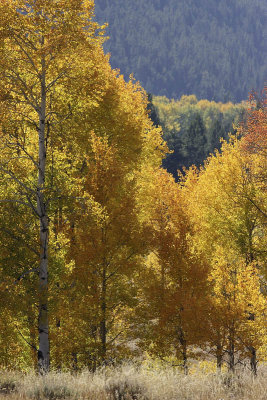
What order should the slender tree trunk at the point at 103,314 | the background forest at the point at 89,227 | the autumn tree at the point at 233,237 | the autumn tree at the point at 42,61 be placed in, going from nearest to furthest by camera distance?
the autumn tree at the point at 42,61
the background forest at the point at 89,227
the slender tree trunk at the point at 103,314
the autumn tree at the point at 233,237

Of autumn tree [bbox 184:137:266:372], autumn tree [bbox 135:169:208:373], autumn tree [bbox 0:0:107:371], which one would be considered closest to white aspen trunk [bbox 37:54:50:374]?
autumn tree [bbox 0:0:107:371]

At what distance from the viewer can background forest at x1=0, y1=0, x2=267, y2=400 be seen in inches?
492

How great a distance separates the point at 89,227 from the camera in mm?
15055

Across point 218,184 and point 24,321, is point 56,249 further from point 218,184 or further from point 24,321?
point 218,184

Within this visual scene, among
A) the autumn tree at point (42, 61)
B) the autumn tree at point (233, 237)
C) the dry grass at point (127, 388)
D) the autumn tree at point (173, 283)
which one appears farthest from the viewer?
the autumn tree at point (233, 237)

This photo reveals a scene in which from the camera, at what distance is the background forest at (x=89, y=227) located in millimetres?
12492

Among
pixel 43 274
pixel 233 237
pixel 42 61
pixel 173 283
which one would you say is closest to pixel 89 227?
pixel 43 274

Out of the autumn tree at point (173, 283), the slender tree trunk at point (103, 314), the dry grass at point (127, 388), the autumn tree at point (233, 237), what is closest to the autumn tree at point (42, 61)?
the dry grass at point (127, 388)

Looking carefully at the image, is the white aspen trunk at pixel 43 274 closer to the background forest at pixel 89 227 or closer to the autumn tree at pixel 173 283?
the background forest at pixel 89 227

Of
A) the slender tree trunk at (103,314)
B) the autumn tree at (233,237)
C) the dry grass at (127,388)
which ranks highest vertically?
the autumn tree at (233,237)

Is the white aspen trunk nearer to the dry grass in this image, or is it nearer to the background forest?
the background forest

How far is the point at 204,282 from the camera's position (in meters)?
19.6

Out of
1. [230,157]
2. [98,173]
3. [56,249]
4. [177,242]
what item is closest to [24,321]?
[56,249]

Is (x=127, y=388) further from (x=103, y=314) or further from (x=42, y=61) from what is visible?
(x=42, y=61)
